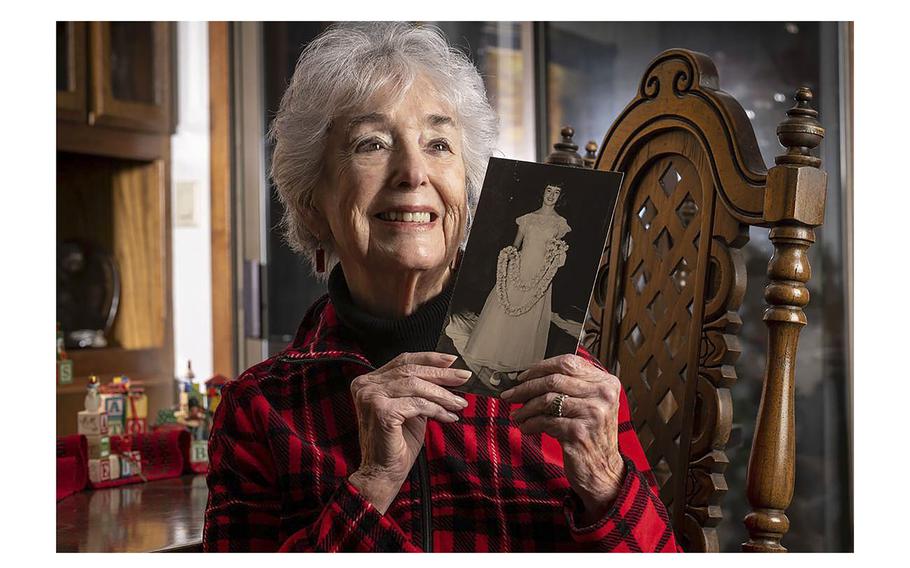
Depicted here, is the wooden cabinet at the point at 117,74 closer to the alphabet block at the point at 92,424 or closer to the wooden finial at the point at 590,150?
the alphabet block at the point at 92,424

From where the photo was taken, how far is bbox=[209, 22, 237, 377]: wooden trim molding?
9.10 feet

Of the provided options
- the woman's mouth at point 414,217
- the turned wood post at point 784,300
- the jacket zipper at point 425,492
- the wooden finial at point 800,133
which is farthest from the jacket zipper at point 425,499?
the wooden finial at point 800,133

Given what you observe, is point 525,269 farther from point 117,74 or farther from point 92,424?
point 117,74

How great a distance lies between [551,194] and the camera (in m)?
0.83

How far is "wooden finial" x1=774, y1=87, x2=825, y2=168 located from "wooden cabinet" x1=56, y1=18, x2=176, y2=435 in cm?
214

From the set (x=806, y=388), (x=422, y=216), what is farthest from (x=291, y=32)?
(x=422, y=216)

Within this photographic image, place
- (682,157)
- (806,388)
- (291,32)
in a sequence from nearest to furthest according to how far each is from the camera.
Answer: (682,157)
(806,388)
(291,32)

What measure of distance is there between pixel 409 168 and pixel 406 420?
260mm

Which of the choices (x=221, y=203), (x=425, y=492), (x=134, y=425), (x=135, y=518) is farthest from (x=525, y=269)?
(x=221, y=203)

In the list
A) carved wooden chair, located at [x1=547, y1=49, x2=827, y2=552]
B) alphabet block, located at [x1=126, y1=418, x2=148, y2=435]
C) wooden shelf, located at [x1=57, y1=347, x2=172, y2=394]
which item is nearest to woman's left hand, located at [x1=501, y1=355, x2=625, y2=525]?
carved wooden chair, located at [x1=547, y1=49, x2=827, y2=552]

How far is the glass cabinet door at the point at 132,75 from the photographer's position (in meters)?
2.57

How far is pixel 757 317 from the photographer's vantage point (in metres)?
2.44
